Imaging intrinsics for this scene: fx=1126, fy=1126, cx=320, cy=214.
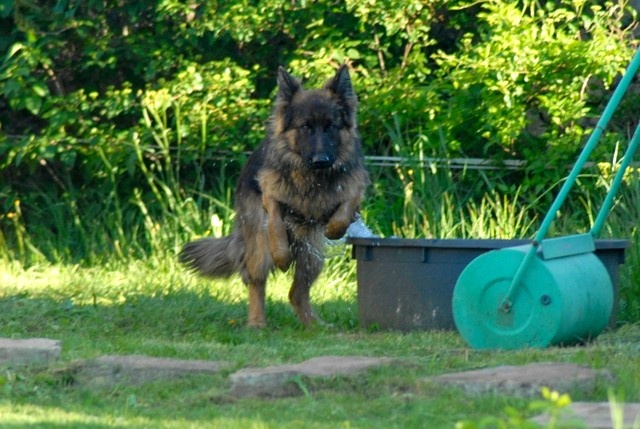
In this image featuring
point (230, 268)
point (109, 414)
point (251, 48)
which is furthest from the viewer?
point (251, 48)

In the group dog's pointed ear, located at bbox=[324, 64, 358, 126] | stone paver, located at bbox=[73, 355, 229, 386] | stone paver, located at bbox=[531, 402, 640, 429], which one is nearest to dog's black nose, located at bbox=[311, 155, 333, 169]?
dog's pointed ear, located at bbox=[324, 64, 358, 126]

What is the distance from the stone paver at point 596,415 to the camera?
142 inches

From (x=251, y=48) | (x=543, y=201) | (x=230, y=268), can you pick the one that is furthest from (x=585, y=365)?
(x=251, y=48)

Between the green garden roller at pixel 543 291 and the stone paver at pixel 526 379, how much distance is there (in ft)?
2.82

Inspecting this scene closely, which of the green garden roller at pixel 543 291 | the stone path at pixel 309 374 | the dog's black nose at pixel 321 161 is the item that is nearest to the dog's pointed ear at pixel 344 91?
the dog's black nose at pixel 321 161

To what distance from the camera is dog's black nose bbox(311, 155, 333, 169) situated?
707cm

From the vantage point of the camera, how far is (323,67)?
34.7ft

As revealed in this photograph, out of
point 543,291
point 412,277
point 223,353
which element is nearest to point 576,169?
point 543,291

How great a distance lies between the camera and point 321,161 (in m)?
7.06

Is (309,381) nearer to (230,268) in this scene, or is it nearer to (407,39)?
(230,268)

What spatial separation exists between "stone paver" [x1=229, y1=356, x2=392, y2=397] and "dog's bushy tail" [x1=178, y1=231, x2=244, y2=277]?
2938mm

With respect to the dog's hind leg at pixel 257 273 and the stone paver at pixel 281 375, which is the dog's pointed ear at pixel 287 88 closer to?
the dog's hind leg at pixel 257 273

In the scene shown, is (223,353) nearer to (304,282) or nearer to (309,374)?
(309,374)

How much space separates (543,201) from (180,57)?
3846 mm
